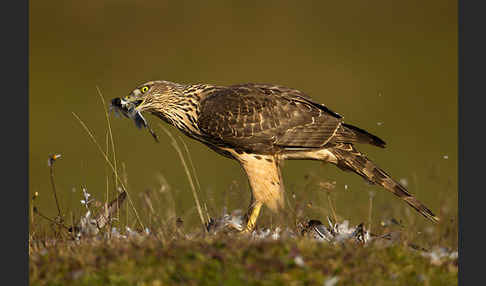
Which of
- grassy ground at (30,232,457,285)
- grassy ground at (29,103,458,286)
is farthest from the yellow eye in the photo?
grassy ground at (30,232,457,285)

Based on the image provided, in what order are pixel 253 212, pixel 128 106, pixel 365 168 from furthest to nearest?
1. pixel 128 106
2. pixel 365 168
3. pixel 253 212

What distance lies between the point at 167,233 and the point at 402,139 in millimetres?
16301

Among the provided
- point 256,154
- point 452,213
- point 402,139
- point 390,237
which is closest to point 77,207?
point 256,154

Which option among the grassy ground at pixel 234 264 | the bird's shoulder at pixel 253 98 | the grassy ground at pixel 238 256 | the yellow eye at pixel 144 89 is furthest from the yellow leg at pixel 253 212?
the yellow eye at pixel 144 89

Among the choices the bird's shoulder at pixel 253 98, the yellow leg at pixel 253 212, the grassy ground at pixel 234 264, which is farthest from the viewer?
the bird's shoulder at pixel 253 98

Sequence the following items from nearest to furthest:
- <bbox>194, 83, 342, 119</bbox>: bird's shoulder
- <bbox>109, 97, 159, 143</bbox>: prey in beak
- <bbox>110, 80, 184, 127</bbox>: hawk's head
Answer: <bbox>194, 83, 342, 119</bbox>: bird's shoulder, <bbox>109, 97, 159, 143</bbox>: prey in beak, <bbox>110, 80, 184, 127</bbox>: hawk's head

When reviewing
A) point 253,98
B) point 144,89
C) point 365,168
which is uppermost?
point 144,89

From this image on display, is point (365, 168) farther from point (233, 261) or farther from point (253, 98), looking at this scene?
point (233, 261)

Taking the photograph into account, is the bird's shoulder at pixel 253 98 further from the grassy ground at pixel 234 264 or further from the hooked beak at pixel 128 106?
the grassy ground at pixel 234 264

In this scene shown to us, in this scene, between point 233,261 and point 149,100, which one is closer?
point 233,261

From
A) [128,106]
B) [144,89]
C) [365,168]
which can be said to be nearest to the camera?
[365,168]

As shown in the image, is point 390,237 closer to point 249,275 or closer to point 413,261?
point 413,261

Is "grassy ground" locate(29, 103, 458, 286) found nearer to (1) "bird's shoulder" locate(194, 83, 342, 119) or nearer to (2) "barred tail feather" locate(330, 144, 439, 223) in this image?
(2) "barred tail feather" locate(330, 144, 439, 223)

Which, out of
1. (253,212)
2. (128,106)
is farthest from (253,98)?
(128,106)
